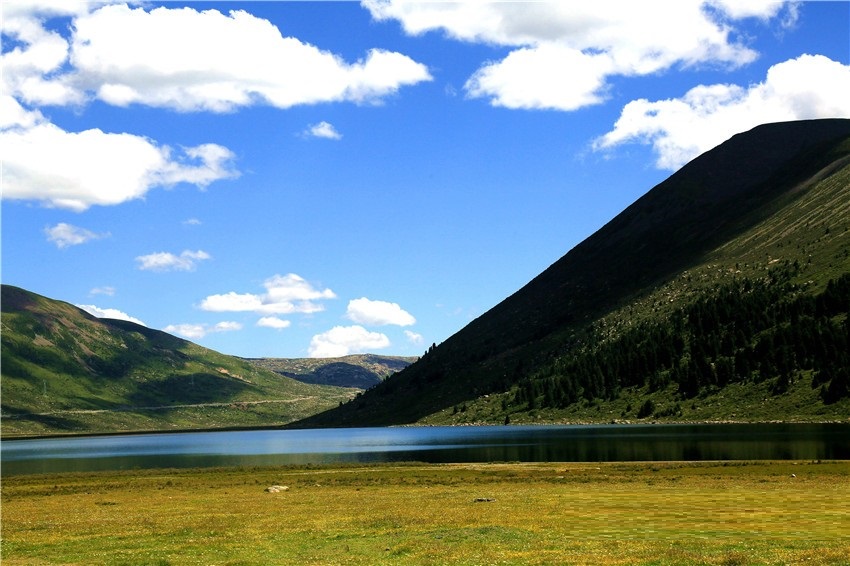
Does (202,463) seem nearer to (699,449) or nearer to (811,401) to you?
(699,449)

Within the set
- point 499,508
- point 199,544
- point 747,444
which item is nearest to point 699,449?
point 747,444

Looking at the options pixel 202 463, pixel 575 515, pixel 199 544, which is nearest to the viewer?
pixel 199 544

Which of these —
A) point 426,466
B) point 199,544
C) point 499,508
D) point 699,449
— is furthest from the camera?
point 699,449

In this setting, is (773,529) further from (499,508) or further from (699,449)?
(699,449)

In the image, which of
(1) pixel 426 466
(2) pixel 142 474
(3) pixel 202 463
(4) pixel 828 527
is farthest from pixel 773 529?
(3) pixel 202 463

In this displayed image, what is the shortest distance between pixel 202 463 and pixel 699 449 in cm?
8277

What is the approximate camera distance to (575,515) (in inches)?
1961

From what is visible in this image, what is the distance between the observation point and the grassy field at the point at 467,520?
37125 mm

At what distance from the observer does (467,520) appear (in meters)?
49.5

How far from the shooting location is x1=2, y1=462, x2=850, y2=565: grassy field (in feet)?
122

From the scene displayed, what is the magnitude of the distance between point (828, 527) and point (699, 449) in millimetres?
81333

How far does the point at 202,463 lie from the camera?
479 feet

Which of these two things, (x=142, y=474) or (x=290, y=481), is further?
(x=142, y=474)

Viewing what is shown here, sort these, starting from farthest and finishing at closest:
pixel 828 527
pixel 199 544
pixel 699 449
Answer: pixel 699 449 < pixel 199 544 < pixel 828 527
